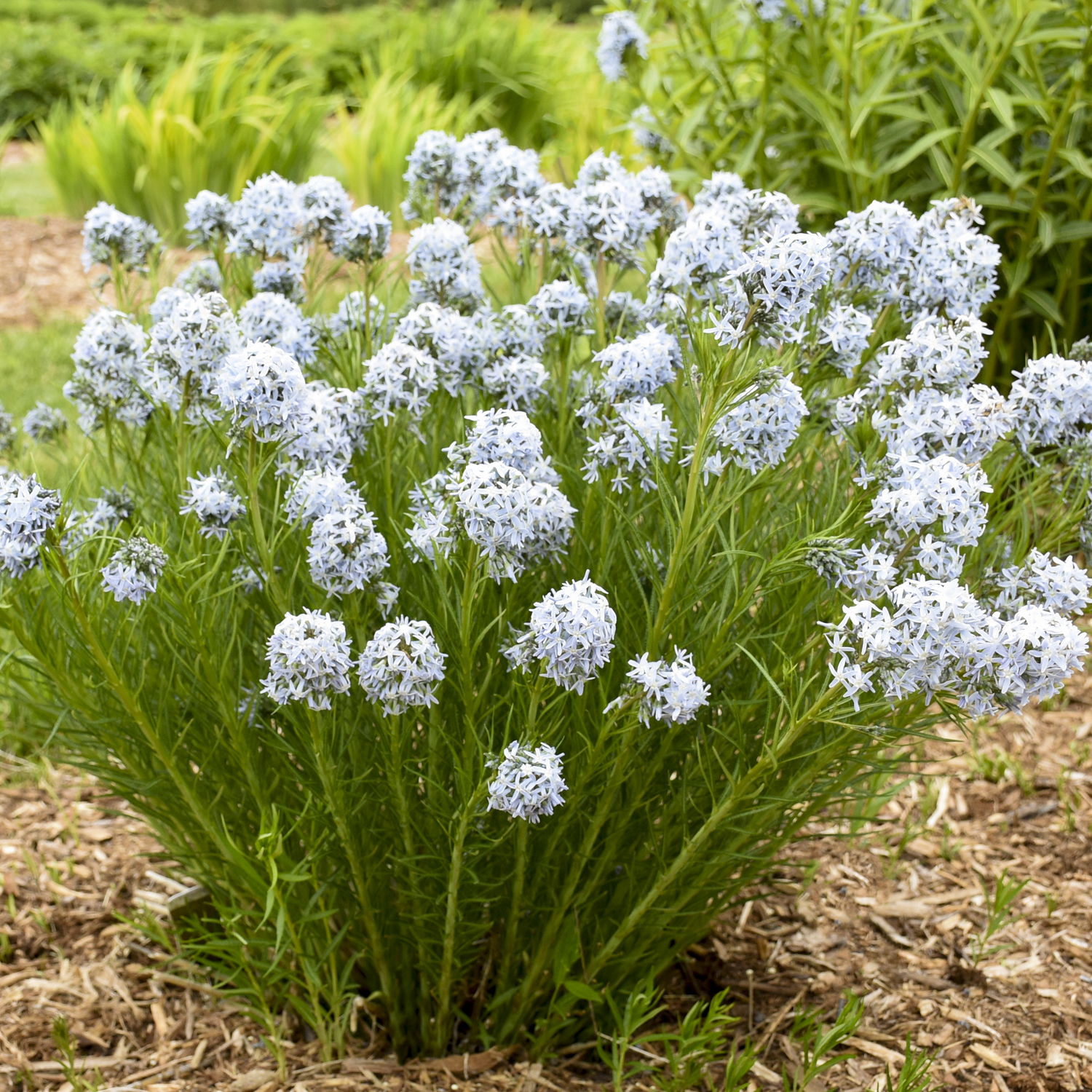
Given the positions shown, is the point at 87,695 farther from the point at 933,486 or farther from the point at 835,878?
the point at 835,878

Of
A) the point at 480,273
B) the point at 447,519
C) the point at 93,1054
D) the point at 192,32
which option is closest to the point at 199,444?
the point at 480,273

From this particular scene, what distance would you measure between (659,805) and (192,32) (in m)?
15.3

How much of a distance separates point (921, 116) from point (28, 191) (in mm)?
10079

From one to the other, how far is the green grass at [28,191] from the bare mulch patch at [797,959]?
333 inches

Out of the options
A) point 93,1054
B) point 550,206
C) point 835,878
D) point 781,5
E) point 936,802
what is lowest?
point 93,1054

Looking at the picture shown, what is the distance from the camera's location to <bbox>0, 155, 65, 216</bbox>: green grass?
11125 mm

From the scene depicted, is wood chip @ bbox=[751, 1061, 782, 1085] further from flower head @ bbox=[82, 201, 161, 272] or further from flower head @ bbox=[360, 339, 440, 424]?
flower head @ bbox=[82, 201, 161, 272]

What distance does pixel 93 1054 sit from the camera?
120 inches

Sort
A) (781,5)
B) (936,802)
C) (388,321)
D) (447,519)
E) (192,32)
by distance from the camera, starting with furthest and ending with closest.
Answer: (192,32), (781,5), (936,802), (388,321), (447,519)

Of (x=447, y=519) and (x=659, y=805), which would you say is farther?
(x=659, y=805)

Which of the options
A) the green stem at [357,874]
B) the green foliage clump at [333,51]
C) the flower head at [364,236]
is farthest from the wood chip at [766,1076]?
the green foliage clump at [333,51]

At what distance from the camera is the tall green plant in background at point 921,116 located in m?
4.63

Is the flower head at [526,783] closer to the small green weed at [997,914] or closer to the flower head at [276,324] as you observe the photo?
the flower head at [276,324]

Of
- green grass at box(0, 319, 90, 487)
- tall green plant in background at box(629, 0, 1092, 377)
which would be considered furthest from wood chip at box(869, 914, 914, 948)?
green grass at box(0, 319, 90, 487)
